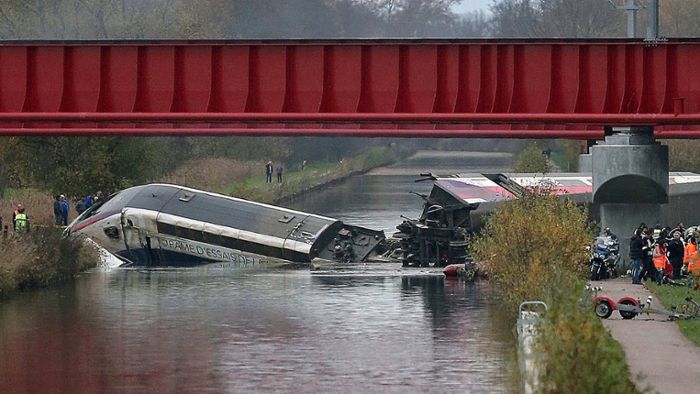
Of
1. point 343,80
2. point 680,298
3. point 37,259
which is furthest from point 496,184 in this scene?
point 343,80

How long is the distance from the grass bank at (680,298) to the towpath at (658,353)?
0.15m

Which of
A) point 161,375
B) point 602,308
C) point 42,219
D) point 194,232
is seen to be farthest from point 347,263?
point 161,375

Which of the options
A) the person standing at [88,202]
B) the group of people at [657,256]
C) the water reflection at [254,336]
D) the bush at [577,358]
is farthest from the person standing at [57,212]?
the bush at [577,358]

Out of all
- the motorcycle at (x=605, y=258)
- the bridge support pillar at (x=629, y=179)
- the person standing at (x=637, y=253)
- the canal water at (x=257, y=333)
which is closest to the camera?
the canal water at (x=257, y=333)

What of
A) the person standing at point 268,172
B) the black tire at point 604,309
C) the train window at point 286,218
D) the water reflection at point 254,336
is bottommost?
the water reflection at point 254,336

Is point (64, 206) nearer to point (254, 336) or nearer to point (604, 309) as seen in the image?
point (254, 336)

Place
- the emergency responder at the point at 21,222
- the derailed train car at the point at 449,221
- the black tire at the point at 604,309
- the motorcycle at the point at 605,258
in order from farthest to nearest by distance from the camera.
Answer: the derailed train car at the point at 449,221, the emergency responder at the point at 21,222, the motorcycle at the point at 605,258, the black tire at the point at 604,309

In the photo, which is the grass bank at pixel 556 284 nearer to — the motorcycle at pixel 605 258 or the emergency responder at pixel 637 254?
the motorcycle at pixel 605 258

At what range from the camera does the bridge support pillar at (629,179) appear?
38.0 meters

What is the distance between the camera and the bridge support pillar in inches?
1496

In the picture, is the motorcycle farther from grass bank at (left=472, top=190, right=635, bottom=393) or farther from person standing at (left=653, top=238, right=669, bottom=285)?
grass bank at (left=472, top=190, right=635, bottom=393)

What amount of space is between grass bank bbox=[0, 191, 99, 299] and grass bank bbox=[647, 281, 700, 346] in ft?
49.9

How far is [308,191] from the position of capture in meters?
88.4

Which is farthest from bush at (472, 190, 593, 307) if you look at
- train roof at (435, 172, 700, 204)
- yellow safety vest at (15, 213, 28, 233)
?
yellow safety vest at (15, 213, 28, 233)
